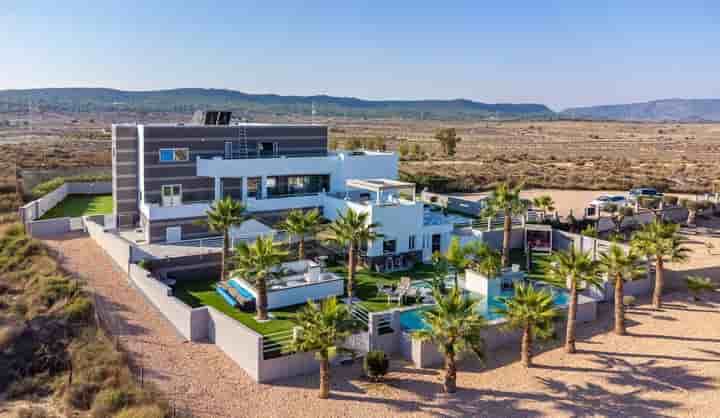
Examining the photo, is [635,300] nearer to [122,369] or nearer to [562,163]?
[122,369]

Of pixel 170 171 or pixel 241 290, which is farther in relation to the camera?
pixel 170 171

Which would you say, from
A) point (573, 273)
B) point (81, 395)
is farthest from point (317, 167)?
point (81, 395)

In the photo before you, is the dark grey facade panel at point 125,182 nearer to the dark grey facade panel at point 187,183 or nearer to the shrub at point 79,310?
the dark grey facade panel at point 187,183

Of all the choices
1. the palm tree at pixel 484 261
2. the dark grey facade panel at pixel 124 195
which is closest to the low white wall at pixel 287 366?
the palm tree at pixel 484 261

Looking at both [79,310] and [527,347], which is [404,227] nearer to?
Result: [527,347]

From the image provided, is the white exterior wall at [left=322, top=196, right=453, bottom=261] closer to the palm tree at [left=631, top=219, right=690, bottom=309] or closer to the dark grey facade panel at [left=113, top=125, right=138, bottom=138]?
the palm tree at [left=631, top=219, right=690, bottom=309]

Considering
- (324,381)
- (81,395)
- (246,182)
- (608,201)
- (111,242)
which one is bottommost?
(81,395)
